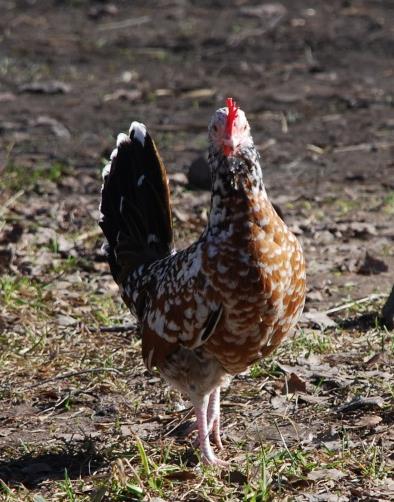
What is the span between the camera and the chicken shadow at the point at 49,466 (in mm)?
4750

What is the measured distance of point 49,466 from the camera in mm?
4867

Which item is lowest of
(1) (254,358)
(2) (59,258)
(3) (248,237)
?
(2) (59,258)

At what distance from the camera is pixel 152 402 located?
Answer: 5.52 metres

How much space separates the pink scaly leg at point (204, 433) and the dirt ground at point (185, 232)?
0.32 feet

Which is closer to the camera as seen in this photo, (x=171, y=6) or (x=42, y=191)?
(x=42, y=191)

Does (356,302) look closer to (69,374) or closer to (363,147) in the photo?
(69,374)

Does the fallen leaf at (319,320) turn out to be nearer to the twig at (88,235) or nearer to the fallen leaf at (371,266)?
the fallen leaf at (371,266)

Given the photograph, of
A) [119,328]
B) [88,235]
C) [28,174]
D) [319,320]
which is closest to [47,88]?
[28,174]

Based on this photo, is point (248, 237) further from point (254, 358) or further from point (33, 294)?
point (33, 294)

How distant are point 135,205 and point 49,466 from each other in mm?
1484

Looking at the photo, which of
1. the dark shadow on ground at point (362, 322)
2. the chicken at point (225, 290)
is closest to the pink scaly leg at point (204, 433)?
the chicken at point (225, 290)

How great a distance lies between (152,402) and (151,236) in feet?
2.77

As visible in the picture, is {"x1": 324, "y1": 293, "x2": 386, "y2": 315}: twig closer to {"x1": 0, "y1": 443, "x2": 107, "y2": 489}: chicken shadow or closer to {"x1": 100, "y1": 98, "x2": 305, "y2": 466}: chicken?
{"x1": 100, "y1": 98, "x2": 305, "y2": 466}: chicken

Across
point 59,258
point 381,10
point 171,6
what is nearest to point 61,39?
point 171,6
